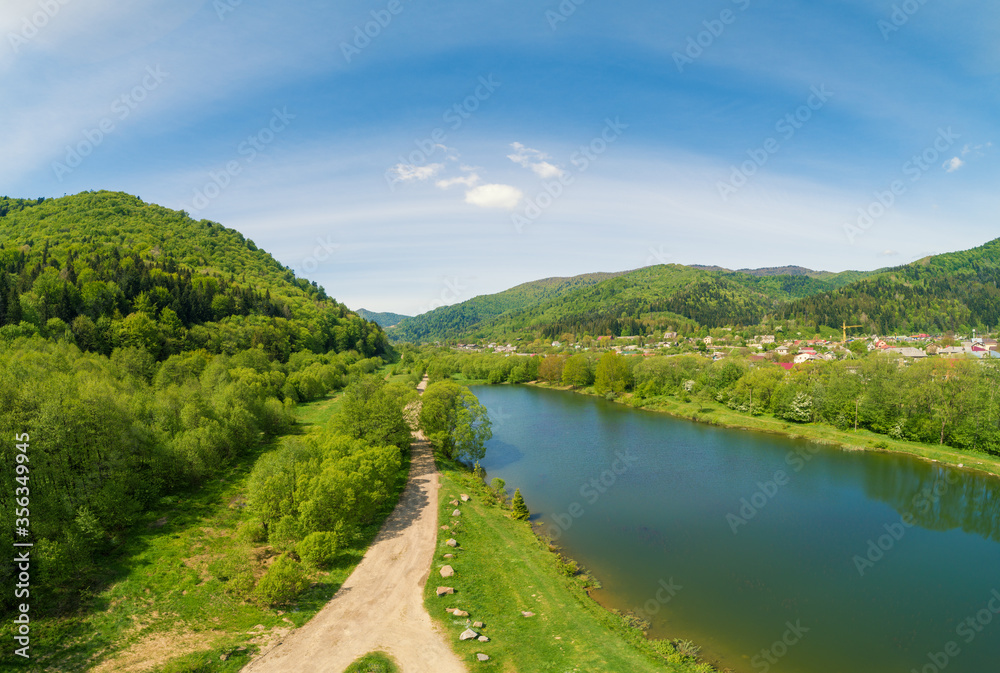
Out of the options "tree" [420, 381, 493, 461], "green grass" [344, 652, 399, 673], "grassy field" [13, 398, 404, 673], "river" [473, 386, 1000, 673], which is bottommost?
"river" [473, 386, 1000, 673]

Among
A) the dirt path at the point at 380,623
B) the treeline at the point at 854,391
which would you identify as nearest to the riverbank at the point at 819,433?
the treeline at the point at 854,391

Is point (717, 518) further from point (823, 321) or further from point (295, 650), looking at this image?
point (823, 321)

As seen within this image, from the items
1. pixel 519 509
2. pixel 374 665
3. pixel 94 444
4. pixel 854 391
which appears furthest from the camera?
pixel 854 391

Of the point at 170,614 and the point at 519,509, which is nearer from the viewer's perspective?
the point at 170,614

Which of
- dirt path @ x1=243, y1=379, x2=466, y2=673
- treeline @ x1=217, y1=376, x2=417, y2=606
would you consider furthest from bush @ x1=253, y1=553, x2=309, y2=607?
dirt path @ x1=243, y1=379, x2=466, y2=673

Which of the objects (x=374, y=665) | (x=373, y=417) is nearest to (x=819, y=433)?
(x=373, y=417)

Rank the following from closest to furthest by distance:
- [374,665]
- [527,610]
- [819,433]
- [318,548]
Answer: [374,665]
[527,610]
[318,548]
[819,433]

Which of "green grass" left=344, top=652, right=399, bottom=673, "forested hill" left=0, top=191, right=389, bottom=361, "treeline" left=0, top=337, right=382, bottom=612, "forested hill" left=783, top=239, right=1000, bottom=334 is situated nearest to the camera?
"green grass" left=344, top=652, right=399, bottom=673

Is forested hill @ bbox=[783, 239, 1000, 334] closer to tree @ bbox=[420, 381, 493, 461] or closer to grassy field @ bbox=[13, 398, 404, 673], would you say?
tree @ bbox=[420, 381, 493, 461]

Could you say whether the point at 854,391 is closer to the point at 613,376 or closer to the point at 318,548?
the point at 613,376
